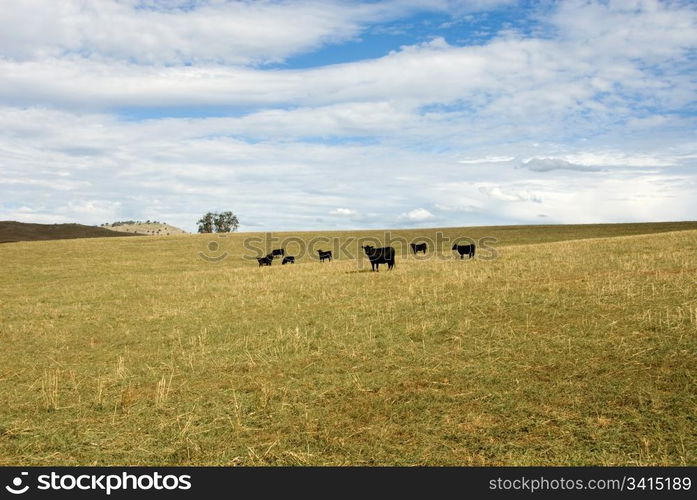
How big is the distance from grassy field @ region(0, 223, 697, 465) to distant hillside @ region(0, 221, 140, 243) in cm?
9426

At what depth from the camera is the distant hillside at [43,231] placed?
101500mm

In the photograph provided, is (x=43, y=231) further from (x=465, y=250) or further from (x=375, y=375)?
(x=375, y=375)

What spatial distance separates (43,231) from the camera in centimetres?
11194

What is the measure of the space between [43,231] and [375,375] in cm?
12164

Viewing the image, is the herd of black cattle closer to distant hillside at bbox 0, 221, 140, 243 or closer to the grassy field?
the grassy field

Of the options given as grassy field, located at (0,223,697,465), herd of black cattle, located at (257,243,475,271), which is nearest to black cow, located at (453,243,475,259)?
herd of black cattle, located at (257,243,475,271)

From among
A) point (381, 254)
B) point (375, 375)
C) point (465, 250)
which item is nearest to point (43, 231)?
point (465, 250)

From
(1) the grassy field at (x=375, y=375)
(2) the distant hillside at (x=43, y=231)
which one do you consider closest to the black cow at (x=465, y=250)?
(1) the grassy field at (x=375, y=375)

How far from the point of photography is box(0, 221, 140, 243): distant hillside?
333 feet

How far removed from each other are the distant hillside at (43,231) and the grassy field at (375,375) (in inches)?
3711

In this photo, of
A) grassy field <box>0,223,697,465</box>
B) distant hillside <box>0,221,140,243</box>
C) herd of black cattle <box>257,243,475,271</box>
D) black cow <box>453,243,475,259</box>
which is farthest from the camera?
distant hillside <box>0,221,140,243</box>

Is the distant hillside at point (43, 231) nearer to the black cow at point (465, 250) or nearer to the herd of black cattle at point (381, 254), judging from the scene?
the herd of black cattle at point (381, 254)
